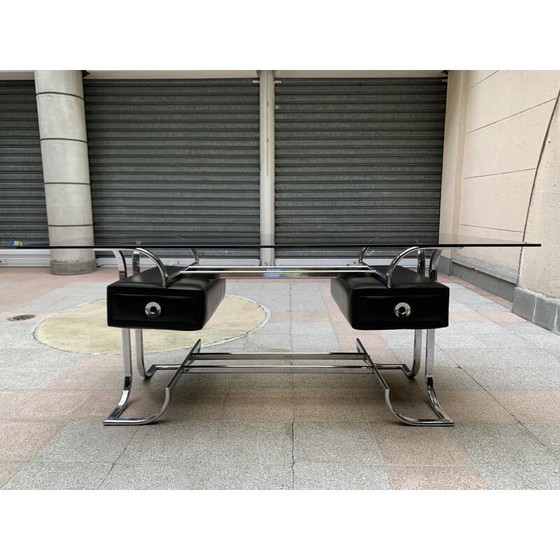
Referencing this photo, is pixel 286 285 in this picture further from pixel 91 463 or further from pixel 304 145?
pixel 91 463

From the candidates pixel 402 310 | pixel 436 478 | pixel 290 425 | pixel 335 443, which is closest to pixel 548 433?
pixel 436 478

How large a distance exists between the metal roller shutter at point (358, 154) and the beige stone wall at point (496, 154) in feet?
1.11

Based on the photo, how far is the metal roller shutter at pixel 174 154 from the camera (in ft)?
23.8

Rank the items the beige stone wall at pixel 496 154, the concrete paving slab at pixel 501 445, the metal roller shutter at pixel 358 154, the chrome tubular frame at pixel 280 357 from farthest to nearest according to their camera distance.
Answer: the metal roller shutter at pixel 358 154, the beige stone wall at pixel 496 154, the chrome tubular frame at pixel 280 357, the concrete paving slab at pixel 501 445

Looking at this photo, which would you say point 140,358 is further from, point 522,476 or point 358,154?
point 358,154

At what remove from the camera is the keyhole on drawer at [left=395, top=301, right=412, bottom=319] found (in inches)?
85.0

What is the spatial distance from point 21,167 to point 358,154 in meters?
5.73

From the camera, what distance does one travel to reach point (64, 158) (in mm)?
6711

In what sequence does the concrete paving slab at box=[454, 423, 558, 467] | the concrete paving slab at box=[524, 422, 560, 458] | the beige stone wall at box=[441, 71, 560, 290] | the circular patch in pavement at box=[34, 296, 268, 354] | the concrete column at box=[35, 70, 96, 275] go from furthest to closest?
the concrete column at box=[35, 70, 96, 275]
the beige stone wall at box=[441, 71, 560, 290]
the circular patch in pavement at box=[34, 296, 268, 354]
the concrete paving slab at box=[524, 422, 560, 458]
the concrete paving slab at box=[454, 423, 558, 467]

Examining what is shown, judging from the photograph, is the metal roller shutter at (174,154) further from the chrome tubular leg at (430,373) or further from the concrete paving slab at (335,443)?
the concrete paving slab at (335,443)

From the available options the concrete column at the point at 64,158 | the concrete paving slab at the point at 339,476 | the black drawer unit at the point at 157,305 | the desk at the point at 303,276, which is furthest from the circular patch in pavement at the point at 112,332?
the concrete column at the point at 64,158

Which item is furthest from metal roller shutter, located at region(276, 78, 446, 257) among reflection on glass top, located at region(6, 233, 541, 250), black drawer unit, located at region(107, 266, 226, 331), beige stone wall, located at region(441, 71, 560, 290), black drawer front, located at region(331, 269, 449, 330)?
black drawer unit, located at region(107, 266, 226, 331)

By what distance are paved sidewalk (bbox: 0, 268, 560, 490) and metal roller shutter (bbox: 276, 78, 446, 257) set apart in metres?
3.96

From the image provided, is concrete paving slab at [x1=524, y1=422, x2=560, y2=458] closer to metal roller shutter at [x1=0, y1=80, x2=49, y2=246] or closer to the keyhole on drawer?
the keyhole on drawer
